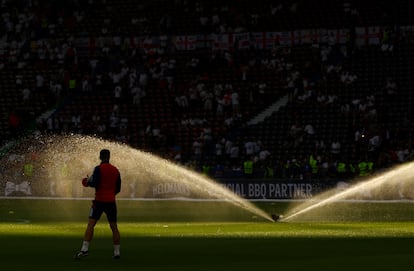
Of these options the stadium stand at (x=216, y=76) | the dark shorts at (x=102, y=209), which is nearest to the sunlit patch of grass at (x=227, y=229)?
the dark shorts at (x=102, y=209)

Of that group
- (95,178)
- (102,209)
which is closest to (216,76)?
(102,209)

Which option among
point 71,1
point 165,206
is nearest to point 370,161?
point 165,206

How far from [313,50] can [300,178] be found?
1179cm

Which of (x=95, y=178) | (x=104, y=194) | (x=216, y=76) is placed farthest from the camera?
(x=216, y=76)

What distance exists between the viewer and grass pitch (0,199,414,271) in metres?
20.8

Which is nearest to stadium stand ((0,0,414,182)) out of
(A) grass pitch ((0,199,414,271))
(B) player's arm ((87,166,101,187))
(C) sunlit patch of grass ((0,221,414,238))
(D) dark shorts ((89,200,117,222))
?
(A) grass pitch ((0,199,414,271))

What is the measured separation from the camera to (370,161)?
169 feet
